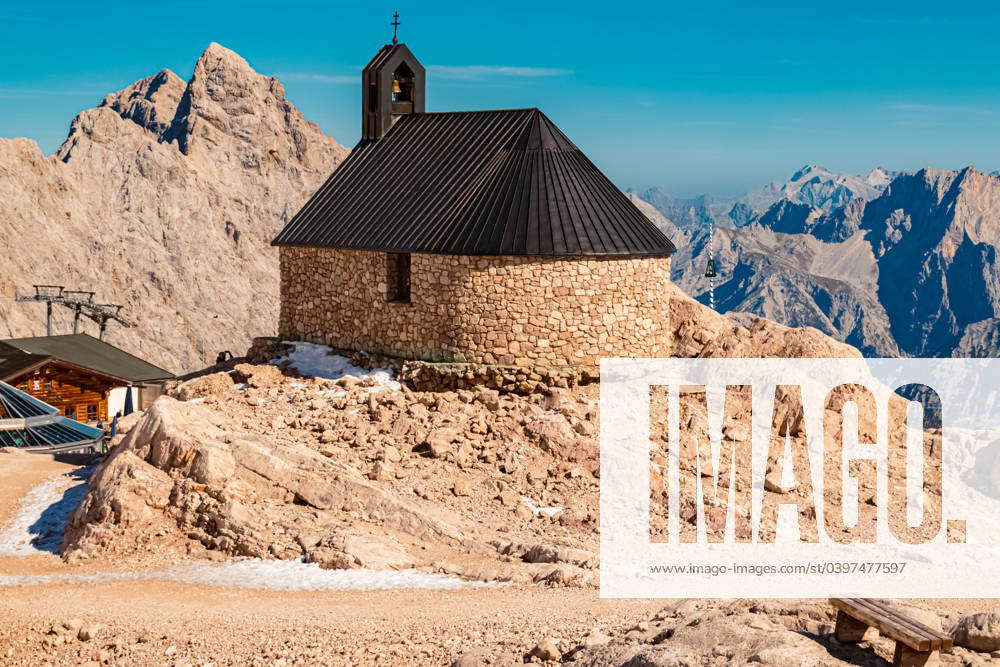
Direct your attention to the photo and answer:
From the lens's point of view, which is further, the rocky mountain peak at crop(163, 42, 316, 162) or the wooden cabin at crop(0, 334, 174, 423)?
the rocky mountain peak at crop(163, 42, 316, 162)

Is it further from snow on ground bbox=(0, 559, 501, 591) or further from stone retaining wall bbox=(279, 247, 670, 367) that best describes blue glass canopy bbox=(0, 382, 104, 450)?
snow on ground bbox=(0, 559, 501, 591)

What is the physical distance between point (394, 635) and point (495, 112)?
627 inches

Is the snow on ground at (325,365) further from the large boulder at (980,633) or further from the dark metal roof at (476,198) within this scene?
the large boulder at (980,633)

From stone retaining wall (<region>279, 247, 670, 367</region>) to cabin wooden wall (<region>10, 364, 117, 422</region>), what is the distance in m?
23.2

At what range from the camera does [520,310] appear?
69.7ft

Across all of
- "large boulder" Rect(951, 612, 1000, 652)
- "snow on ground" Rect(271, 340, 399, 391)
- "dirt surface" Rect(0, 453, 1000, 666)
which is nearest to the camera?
"large boulder" Rect(951, 612, 1000, 652)

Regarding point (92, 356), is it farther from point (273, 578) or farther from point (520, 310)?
point (273, 578)

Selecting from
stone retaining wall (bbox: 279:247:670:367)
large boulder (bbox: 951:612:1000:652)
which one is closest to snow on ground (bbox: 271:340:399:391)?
stone retaining wall (bbox: 279:247:670:367)

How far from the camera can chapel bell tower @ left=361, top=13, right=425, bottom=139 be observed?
26188mm

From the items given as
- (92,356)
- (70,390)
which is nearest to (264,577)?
(70,390)

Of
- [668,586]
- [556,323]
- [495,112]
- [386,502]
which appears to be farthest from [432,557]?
[495,112]

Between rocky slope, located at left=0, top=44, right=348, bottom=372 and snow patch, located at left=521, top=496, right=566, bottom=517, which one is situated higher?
rocky slope, located at left=0, top=44, right=348, bottom=372

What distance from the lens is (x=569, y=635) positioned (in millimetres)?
10555

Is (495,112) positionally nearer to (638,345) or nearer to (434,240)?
(434,240)
